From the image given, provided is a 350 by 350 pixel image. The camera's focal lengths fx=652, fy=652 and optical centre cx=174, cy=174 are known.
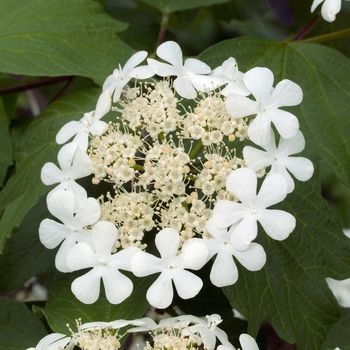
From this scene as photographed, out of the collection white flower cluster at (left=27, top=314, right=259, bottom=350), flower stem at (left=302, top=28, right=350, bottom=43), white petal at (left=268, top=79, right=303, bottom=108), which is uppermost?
white petal at (left=268, top=79, right=303, bottom=108)

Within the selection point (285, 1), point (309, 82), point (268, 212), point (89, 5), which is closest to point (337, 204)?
point (285, 1)

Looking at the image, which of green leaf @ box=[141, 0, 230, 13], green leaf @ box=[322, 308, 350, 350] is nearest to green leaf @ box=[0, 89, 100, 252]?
green leaf @ box=[141, 0, 230, 13]

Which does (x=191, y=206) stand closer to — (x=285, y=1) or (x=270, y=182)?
(x=270, y=182)

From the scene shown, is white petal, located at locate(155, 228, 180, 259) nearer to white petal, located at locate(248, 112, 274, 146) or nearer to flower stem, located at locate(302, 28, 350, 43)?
white petal, located at locate(248, 112, 274, 146)

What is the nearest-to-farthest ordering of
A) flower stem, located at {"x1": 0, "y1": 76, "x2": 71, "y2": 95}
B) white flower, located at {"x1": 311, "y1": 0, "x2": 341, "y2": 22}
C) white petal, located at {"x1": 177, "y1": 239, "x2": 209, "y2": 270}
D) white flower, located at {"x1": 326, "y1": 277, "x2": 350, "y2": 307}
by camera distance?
white petal, located at {"x1": 177, "y1": 239, "x2": 209, "y2": 270}
white flower, located at {"x1": 311, "y1": 0, "x2": 341, "y2": 22}
flower stem, located at {"x1": 0, "y1": 76, "x2": 71, "y2": 95}
white flower, located at {"x1": 326, "y1": 277, "x2": 350, "y2": 307}

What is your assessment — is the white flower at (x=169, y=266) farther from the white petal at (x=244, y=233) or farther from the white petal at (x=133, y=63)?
the white petal at (x=133, y=63)

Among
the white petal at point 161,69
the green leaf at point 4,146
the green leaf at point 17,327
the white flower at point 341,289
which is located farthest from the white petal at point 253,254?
the white flower at point 341,289

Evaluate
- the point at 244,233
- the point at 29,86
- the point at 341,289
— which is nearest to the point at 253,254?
the point at 244,233
